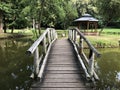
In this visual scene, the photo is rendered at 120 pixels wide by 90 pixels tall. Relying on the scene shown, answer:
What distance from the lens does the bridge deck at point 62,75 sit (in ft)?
26.6

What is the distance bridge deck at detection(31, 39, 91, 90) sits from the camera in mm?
8109

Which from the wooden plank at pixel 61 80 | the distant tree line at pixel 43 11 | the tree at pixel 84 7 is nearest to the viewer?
the wooden plank at pixel 61 80

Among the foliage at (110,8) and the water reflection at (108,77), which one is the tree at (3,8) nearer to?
the foliage at (110,8)

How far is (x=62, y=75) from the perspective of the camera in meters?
9.24

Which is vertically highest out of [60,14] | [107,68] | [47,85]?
[60,14]

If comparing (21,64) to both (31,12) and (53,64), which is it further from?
(31,12)

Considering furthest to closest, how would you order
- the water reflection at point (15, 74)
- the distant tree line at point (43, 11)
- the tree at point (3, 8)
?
1. the tree at point (3, 8)
2. the distant tree line at point (43, 11)
3. the water reflection at point (15, 74)

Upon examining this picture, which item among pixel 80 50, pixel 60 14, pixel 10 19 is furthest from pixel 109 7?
pixel 80 50

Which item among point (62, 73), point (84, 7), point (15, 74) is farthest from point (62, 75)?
point (84, 7)

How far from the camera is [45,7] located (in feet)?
101

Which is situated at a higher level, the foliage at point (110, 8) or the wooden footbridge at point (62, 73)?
the foliage at point (110, 8)

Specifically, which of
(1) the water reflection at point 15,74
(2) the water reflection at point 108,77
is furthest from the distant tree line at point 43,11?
(2) the water reflection at point 108,77

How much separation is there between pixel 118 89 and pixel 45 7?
20.6 m

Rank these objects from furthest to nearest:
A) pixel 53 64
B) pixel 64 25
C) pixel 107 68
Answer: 1. pixel 64 25
2. pixel 107 68
3. pixel 53 64
